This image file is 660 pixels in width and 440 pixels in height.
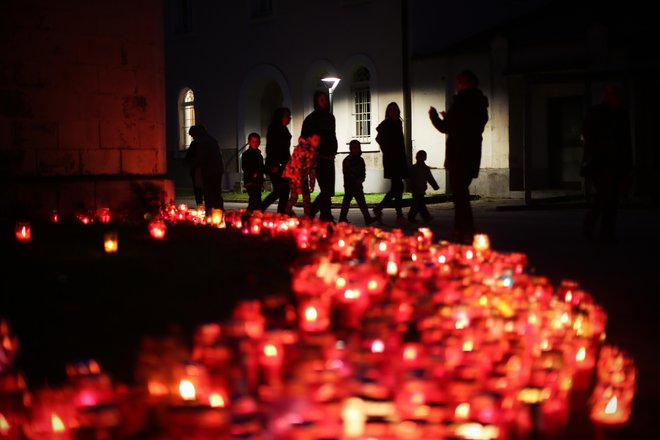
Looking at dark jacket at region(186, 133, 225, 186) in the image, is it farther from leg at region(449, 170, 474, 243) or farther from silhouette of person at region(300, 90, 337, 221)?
leg at region(449, 170, 474, 243)

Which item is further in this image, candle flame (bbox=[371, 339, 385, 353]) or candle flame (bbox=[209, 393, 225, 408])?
candle flame (bbox=[371, 339, 385, 353])

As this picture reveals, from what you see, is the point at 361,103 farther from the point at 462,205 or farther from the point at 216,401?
the point at 216,401

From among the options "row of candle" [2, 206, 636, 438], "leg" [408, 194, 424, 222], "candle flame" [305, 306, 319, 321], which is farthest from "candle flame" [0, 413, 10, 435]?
"leg" [408, 194, 424, 222]

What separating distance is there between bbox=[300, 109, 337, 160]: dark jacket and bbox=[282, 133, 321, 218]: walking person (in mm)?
82

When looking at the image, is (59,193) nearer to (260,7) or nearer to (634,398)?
(634,398)

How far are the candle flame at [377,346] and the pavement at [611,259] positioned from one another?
3.65 feet

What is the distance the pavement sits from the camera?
468 centimetres

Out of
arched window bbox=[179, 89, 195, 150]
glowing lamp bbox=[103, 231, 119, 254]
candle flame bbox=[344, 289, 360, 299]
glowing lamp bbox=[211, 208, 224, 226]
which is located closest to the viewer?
candle flame bbox=[344, 289, 360, 299]

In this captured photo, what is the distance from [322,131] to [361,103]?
594 inches

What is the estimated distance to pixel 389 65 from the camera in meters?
25.7

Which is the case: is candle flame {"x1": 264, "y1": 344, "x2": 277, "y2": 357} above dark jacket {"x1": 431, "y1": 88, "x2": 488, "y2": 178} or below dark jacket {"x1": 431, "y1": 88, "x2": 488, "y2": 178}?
below

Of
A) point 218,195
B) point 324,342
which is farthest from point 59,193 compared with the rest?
point 324,342

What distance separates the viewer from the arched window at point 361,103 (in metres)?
27.2

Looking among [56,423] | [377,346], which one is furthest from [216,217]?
[56,423]
